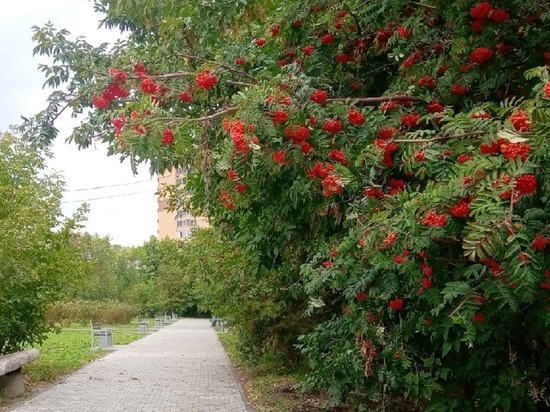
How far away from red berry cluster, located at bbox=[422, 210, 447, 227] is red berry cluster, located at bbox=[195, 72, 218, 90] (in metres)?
2.29

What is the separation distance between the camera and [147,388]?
41.8ft

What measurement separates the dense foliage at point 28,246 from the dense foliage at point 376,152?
4630 mm

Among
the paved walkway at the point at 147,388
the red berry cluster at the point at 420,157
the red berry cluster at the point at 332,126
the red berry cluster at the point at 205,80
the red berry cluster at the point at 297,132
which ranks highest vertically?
the red berry cluster at the point at 205,80

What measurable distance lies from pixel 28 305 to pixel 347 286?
357 inches

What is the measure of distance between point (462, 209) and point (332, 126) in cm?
148

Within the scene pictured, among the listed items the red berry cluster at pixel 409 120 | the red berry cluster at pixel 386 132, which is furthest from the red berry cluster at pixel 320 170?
the red berry cluster at pixel 409 120

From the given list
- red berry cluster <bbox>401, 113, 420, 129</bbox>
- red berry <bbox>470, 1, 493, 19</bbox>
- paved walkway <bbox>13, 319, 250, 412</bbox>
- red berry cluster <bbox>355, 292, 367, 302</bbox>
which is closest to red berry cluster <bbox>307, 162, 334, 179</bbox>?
red berry cluster <bbox>401, 113, 420, 129</bbox>

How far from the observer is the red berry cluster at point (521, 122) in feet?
10.5

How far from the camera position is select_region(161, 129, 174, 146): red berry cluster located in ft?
14.3

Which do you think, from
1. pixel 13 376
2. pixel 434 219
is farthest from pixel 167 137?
pixel 13 376

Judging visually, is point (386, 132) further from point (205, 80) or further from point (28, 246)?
point (28, 246)

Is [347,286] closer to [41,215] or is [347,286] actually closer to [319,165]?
[319,165]

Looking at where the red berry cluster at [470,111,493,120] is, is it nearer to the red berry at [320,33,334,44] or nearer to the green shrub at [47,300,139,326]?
the red berry at [320,33,334,44]

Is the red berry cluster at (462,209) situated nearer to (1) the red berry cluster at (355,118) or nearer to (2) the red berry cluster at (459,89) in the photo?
(1) the red berry cluster at (355,118)
